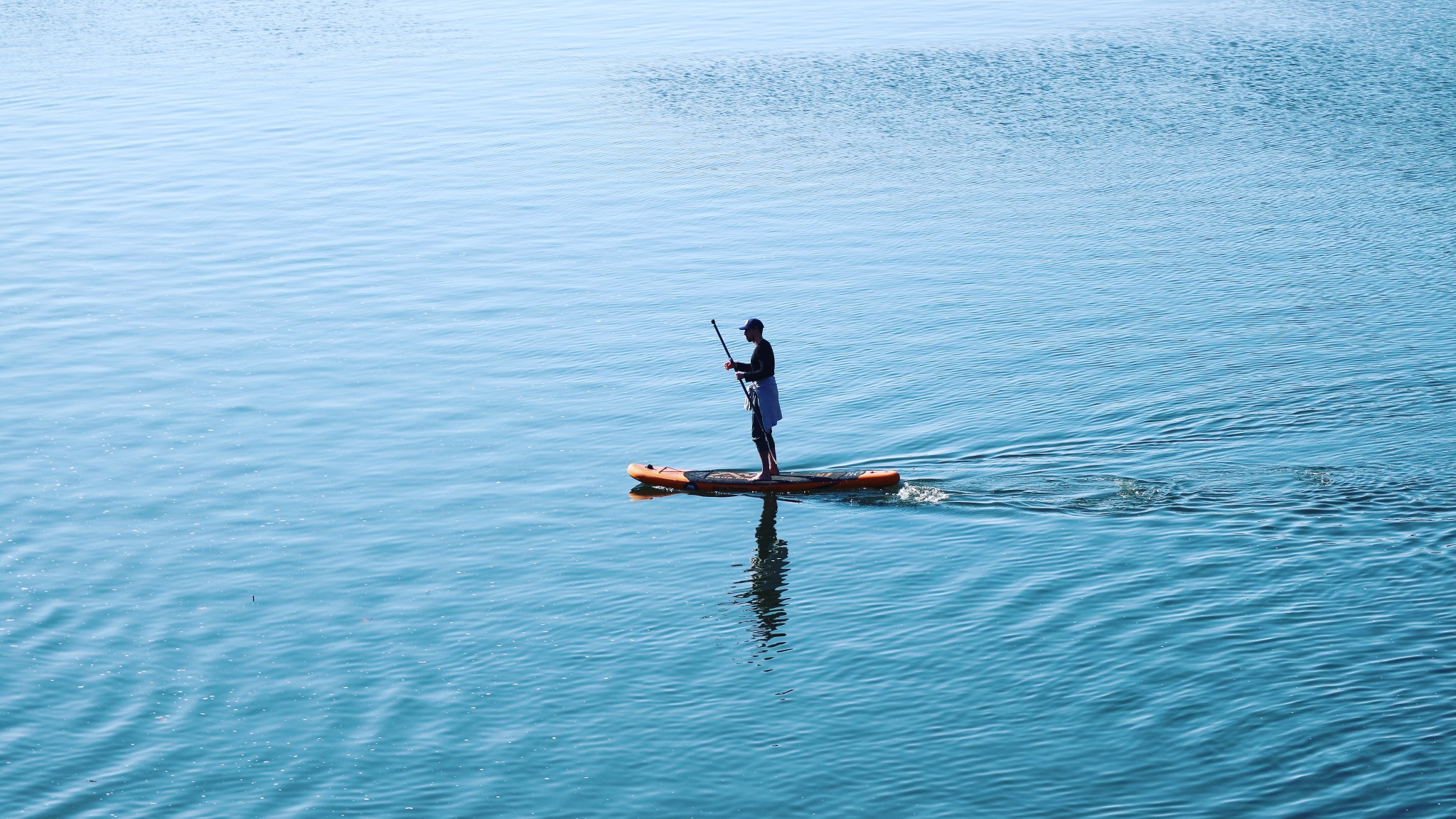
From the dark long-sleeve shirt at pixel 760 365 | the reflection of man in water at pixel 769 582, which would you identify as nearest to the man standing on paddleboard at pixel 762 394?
the dark long-sleeve shirt at pixel 760 365

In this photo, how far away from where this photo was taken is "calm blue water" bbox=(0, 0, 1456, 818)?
1177 centimetres

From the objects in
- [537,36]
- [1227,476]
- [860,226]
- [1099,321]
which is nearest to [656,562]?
[1227,476]

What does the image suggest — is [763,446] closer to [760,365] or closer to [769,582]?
[760,365]

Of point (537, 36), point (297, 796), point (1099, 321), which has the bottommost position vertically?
point (297, 796)

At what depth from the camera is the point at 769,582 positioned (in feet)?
48.7

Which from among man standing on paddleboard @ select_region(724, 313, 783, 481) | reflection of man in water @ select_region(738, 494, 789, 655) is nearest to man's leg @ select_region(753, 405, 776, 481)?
man standing on paddleboard @ select_region(724, 313, 783, 481)

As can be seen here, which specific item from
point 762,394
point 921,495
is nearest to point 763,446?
point 762,394

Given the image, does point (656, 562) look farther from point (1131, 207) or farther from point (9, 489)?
point (1131, 207)

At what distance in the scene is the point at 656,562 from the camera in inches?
607

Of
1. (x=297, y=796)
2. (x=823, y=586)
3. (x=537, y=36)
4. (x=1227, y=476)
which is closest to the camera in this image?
(x=297, y=796)

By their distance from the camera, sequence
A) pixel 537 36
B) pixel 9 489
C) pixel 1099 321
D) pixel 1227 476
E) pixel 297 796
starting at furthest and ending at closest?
pixel 537 36, pixel 1099 321, pixel 9 489, pixel 1227 476, pixel 297 796

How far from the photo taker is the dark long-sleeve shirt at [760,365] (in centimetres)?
1650

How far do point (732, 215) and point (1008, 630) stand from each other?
17403mm

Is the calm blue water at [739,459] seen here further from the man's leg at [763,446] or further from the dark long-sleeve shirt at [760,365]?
the dark long-sleeve shirt at [760,365]
